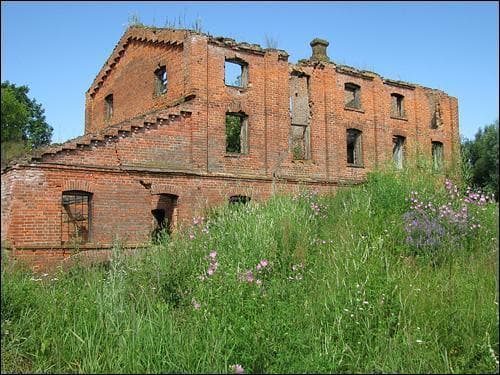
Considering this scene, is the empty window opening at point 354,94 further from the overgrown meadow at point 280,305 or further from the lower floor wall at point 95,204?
the overgrown meadow at point 280,305

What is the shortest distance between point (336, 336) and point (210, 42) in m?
15.2

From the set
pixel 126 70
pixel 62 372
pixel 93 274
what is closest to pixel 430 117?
pixel 126 70

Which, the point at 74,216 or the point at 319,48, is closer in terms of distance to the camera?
the point at 74,216

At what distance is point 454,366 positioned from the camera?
5.59 m

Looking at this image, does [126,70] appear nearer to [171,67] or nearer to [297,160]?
[171,67]

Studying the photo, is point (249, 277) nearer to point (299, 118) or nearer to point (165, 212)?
point (165, 212)

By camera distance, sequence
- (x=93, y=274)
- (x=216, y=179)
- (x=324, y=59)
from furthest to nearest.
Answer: (x=324, y=59)
(x=216, y=179)
(x=93, y=274)

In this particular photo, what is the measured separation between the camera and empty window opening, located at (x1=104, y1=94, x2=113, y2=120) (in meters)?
24.9

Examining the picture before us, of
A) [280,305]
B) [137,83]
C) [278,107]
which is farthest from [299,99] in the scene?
[280,305]

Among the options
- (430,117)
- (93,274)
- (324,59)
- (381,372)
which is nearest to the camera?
(381,372)

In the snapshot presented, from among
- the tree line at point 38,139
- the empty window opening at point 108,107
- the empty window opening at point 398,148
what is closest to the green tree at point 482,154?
the tree line at point 38,139

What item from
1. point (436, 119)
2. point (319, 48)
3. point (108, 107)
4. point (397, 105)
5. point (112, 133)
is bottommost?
point (112, 133)

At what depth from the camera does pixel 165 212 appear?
1855 centimetres

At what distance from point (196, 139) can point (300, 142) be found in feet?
17.9
